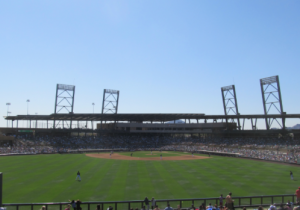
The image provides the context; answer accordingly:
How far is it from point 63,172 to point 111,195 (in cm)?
1347

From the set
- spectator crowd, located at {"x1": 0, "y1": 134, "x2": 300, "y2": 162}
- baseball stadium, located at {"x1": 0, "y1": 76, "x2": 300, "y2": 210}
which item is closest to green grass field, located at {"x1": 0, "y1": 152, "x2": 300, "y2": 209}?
baseball stadium, located at {"x1": 0, "y1": 76, "x2": 300, "y2": 210}

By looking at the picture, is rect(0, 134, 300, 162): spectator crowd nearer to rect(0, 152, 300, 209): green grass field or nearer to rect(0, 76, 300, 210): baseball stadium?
rect(0, 76, 300, 210): baseball stadium

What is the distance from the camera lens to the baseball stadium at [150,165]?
18.7m

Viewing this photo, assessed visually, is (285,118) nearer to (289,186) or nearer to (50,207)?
(289,186)

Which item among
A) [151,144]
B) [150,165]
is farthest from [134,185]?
[151,144]

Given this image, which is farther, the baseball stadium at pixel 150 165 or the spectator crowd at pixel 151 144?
the spectator crowd at pixel 151 144

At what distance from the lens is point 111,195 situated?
65.1ft

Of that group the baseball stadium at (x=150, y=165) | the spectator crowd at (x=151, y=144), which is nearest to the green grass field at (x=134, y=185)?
the baseball stadium at (x=150, y=165)

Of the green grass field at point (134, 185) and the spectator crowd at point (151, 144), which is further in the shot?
the spectator crowd at point (151, 144)

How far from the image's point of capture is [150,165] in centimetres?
3794

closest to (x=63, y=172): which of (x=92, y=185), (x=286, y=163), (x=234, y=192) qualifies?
(x=92, y=185)

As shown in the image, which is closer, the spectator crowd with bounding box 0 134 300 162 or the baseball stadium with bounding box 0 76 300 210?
the baseball stadium with bounding box 0 76 300 210

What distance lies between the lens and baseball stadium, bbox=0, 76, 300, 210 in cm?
1873

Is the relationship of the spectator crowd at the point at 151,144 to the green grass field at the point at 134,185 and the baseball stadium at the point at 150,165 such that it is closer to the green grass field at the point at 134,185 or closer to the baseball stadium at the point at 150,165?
the baseball stadium at the point at 150,165
